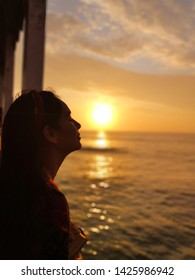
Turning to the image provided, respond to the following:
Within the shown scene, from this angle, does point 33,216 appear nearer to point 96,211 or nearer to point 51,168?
point 51,168

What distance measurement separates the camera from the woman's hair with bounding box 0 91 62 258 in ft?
4.42

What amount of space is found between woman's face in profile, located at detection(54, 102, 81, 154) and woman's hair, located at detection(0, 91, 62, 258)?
0.23 feet

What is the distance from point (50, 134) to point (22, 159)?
20 cm

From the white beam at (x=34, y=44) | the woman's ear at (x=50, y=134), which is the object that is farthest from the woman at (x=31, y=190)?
the white beam at (x=34, y=44)

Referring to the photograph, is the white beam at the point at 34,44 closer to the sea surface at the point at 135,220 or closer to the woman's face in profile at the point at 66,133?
the woman's face in profile at the point at 66,133

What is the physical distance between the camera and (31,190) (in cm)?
136

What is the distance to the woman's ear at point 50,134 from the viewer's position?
1.52 meters

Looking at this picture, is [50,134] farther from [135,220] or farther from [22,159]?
[135,220]

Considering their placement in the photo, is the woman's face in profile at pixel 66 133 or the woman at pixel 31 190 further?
the woman's face in profile at pixel 66 133

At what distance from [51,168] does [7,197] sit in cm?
26

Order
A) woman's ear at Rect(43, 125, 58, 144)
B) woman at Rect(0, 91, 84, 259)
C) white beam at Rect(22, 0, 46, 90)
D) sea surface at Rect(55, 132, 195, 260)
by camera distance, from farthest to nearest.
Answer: sea surface at Rect(55, 132, 195, 260)
white beam at Rect(22, 0, 46, 90)
woman's ear at Rect(43, 125, 58, 144)
woman at Rect(0, 91, 84, 259)

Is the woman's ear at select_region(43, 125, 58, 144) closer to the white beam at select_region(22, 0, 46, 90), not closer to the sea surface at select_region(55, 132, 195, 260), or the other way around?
the white beam at select_region(22, 0, 46, 90)

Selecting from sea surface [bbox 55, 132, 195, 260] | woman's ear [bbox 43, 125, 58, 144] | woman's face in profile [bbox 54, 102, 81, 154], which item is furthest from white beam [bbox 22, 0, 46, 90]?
sea surface [bbox 55, 132, 195, 260]

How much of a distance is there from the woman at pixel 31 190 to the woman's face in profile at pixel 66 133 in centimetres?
4
